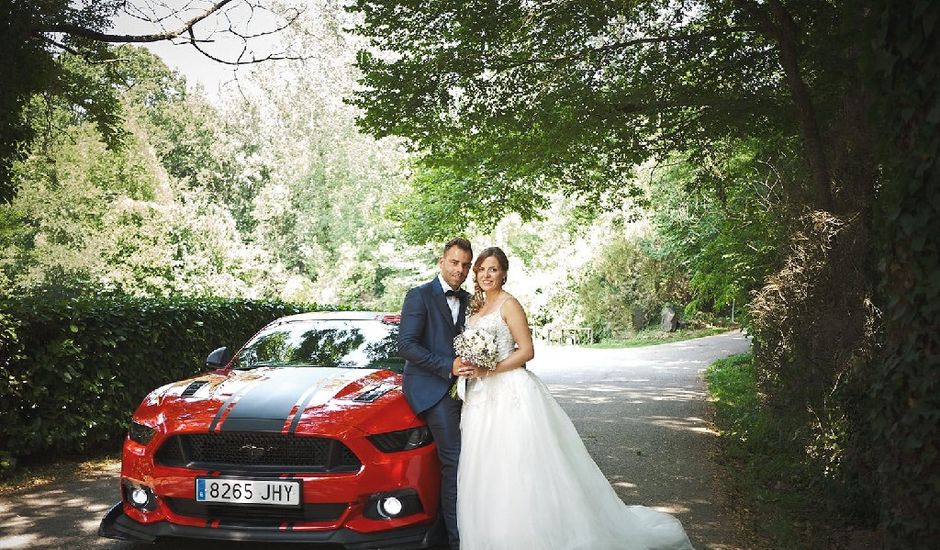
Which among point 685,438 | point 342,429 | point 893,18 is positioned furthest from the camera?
point 685,438

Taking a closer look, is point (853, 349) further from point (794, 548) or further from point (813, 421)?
point (794, 548)

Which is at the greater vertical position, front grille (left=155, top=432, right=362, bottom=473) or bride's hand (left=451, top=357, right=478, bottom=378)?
bride's hand (left=451, top=357, right=478, bottom=378)

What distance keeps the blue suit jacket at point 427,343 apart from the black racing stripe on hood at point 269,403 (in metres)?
0.71

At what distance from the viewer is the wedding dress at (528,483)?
185 inches

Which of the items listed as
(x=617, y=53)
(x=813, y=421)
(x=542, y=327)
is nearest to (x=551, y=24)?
(x=617, y=53)

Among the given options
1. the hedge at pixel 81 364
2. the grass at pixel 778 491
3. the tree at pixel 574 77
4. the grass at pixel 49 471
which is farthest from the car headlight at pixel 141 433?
the tree at pixel 574 77

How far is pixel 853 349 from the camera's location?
6188mm

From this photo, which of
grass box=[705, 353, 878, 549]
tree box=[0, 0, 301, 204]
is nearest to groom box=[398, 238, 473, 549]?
grass box=[705, 353, 878, 549]

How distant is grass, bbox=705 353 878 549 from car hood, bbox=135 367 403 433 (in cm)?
281

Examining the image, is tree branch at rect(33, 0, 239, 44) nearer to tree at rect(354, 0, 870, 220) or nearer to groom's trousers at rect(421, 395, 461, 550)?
tree at rect(354, 0, 870, 220)

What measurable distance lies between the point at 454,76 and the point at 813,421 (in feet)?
24.0

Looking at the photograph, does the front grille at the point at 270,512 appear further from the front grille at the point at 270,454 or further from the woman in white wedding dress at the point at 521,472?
the woman in white wedding dress at the point at 521,472

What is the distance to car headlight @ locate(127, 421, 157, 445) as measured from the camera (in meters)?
4.94

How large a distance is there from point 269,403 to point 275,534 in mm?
810
